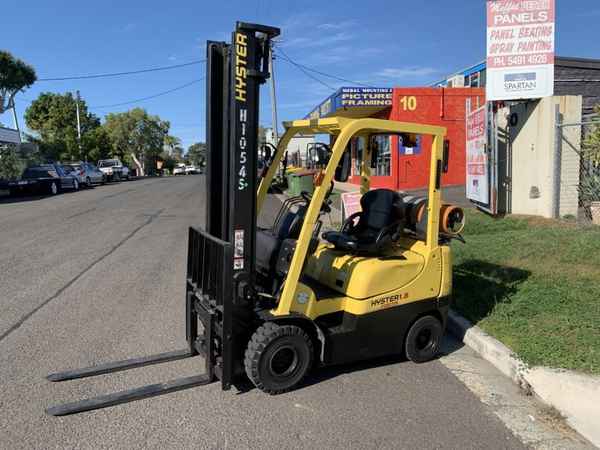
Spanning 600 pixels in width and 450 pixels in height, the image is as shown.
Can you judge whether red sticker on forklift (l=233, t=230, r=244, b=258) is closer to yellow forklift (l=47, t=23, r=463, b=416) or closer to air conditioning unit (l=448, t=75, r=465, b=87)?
yellow forklift (l=47, t=23, r=463, b=416)

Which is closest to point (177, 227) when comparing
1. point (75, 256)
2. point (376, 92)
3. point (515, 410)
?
point (75, 256)

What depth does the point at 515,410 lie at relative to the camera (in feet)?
12.5

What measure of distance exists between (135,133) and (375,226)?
69.6 metres

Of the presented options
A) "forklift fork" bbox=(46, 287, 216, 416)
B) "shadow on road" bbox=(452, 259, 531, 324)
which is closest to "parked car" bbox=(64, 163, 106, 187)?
"shadow on road" bbox=(452, 259, 531, 324)

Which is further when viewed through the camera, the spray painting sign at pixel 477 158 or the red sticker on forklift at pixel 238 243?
the spray painting sign at pixel 477 158

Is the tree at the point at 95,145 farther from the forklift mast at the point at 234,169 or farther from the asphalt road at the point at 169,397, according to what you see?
the forklift mast at the point at 234,169

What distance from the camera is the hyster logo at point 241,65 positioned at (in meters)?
3.75

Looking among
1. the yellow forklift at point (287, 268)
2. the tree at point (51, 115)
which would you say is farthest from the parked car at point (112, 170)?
the yellow forklift at point (287, 268)

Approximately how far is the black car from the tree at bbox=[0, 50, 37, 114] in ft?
55.7

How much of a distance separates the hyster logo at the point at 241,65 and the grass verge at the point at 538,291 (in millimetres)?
3221

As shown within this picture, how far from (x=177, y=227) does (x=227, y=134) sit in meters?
9.67

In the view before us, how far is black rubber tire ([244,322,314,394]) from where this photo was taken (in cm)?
381

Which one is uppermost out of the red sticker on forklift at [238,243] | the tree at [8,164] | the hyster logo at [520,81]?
the hyster logo at [520,81]

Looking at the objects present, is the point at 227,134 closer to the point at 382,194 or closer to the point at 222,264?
the point at 222,264
